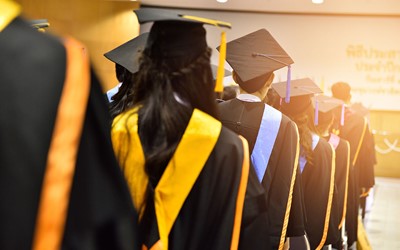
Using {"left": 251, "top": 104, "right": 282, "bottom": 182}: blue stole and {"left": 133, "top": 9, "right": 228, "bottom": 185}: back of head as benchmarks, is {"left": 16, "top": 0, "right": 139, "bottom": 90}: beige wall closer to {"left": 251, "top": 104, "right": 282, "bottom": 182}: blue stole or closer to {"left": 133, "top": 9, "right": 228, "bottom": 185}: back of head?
{"left": 251, "top": 104, "right": 282, "bottom": 182}: blue stole

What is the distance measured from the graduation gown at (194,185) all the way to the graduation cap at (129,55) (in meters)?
1.15

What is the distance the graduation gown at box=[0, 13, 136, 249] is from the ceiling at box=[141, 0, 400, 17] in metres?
10.3

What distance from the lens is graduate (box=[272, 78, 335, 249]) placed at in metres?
4.02

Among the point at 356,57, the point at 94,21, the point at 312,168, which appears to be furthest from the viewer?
the point at 356,57

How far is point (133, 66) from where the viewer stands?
10.1ft

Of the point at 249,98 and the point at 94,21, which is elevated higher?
the point at 249,98

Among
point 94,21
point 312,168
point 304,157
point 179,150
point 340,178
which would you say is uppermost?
point 179,150

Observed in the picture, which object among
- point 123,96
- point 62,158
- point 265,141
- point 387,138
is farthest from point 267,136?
point 387,138

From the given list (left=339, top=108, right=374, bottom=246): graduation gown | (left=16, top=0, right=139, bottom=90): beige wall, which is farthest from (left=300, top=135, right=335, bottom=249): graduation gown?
(left=16, top=0, right=139, bottom=90): beige wall

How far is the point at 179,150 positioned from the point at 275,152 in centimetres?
120

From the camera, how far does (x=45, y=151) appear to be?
3.50 feet

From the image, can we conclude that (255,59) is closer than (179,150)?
No

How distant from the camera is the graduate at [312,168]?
4.02 m

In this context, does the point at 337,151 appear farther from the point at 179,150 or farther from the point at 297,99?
the point at 179,150
